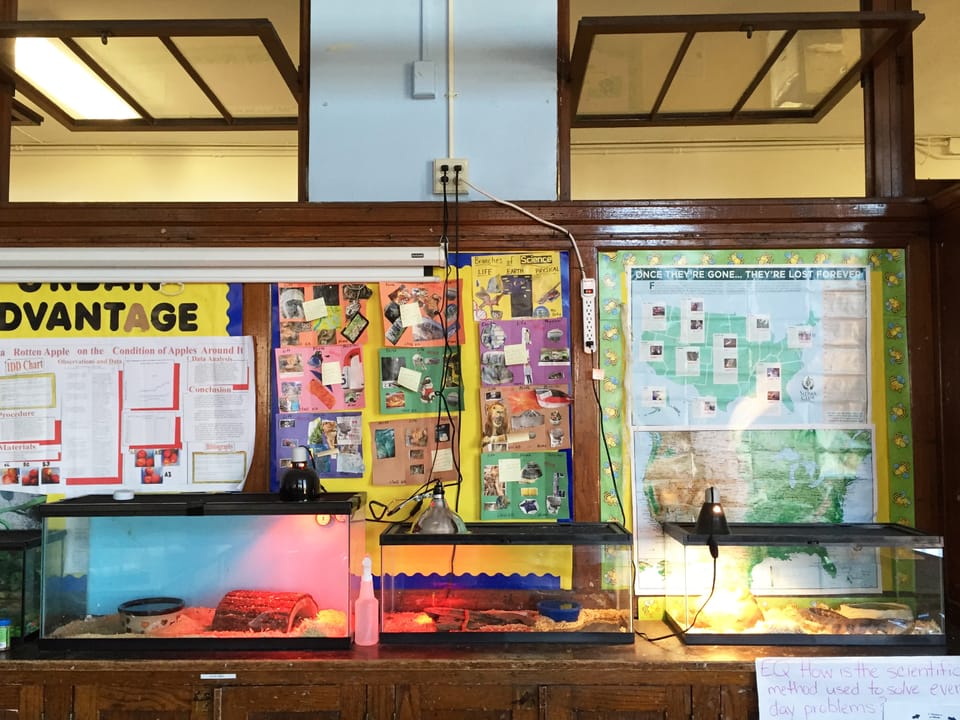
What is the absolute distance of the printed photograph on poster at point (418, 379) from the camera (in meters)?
2.50

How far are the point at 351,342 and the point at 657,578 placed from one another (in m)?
1.34

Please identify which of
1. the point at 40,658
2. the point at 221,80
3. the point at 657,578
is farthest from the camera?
the point at 221,80

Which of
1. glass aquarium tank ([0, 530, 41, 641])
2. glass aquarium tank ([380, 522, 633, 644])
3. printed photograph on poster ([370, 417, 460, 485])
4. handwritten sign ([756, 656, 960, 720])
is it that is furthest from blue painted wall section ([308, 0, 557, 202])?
handwritten sign ([756, 656, 960, 720])

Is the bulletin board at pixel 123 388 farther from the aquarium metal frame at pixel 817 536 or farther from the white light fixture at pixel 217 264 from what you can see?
the aquarium metal frame at pixel 817 536

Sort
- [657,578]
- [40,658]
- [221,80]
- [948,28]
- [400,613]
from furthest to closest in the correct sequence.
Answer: [948,28]
[221,80]
[657,578]
[400,613]
[40,658]

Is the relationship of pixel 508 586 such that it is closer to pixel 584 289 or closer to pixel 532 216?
pixel 584 289

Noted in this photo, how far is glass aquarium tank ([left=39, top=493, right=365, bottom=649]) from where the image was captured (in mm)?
2188

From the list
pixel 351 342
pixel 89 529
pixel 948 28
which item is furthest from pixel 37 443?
pixel 948 28

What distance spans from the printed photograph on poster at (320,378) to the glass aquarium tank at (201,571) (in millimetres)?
323

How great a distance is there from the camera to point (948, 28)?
3791 mm

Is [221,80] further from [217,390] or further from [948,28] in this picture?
[948,28]

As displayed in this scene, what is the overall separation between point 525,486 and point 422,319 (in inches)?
27.0

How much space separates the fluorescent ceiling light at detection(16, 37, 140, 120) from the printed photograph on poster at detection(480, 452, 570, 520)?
6.94 feet

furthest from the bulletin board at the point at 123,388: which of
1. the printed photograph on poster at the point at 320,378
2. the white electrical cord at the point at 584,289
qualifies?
the white electrical cord at the point at 584,289
